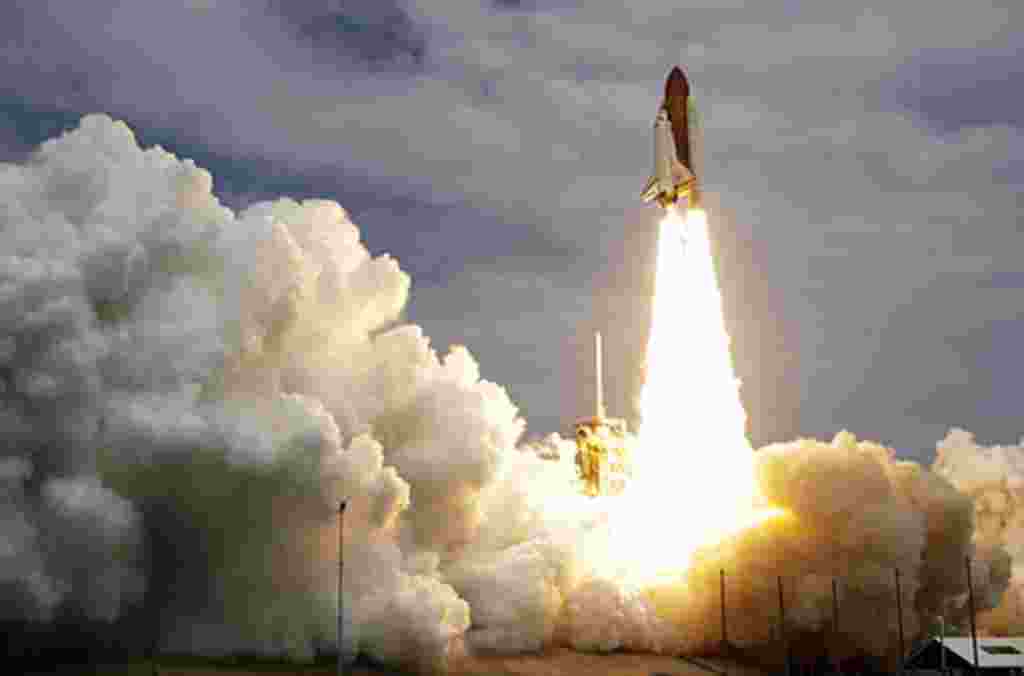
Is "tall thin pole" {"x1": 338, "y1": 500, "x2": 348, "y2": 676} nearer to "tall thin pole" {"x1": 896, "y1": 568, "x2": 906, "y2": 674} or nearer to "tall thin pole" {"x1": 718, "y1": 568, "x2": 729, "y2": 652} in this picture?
"tall thin pole" {"x1": 718, "y1": 568, "x2": 729, "y2": 652}

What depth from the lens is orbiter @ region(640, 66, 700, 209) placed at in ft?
333

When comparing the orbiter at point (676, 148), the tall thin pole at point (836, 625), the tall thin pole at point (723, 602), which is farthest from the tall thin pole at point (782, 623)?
the orbiter at point (676, 148)

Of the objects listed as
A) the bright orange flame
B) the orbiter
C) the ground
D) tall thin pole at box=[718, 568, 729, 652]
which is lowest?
the ground

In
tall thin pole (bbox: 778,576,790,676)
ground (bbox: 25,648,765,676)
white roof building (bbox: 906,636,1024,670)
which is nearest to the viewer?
ground (bbox: 25,648,765,676)

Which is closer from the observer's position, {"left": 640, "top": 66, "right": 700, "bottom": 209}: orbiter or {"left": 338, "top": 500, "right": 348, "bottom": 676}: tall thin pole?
{"left": 338, "top": 500, "right": 348, "bottom": 676}: tall thin pole

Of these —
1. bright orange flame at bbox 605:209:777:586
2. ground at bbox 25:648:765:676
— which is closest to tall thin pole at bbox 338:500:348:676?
ground at bbox 25:648:765:676

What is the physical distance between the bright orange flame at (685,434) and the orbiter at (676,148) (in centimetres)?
160

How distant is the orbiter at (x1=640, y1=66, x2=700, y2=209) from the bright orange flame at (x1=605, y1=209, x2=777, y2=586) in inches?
63.0

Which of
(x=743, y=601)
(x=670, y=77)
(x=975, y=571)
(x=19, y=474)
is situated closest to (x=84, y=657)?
(x=19, y=474)

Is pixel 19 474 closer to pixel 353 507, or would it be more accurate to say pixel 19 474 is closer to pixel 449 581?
pixel 353 507

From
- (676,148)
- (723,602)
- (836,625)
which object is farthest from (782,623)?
(676,148)

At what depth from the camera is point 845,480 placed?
9962 cm

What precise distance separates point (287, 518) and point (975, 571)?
190 ft

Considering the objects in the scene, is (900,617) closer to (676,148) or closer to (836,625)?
(836,625)
